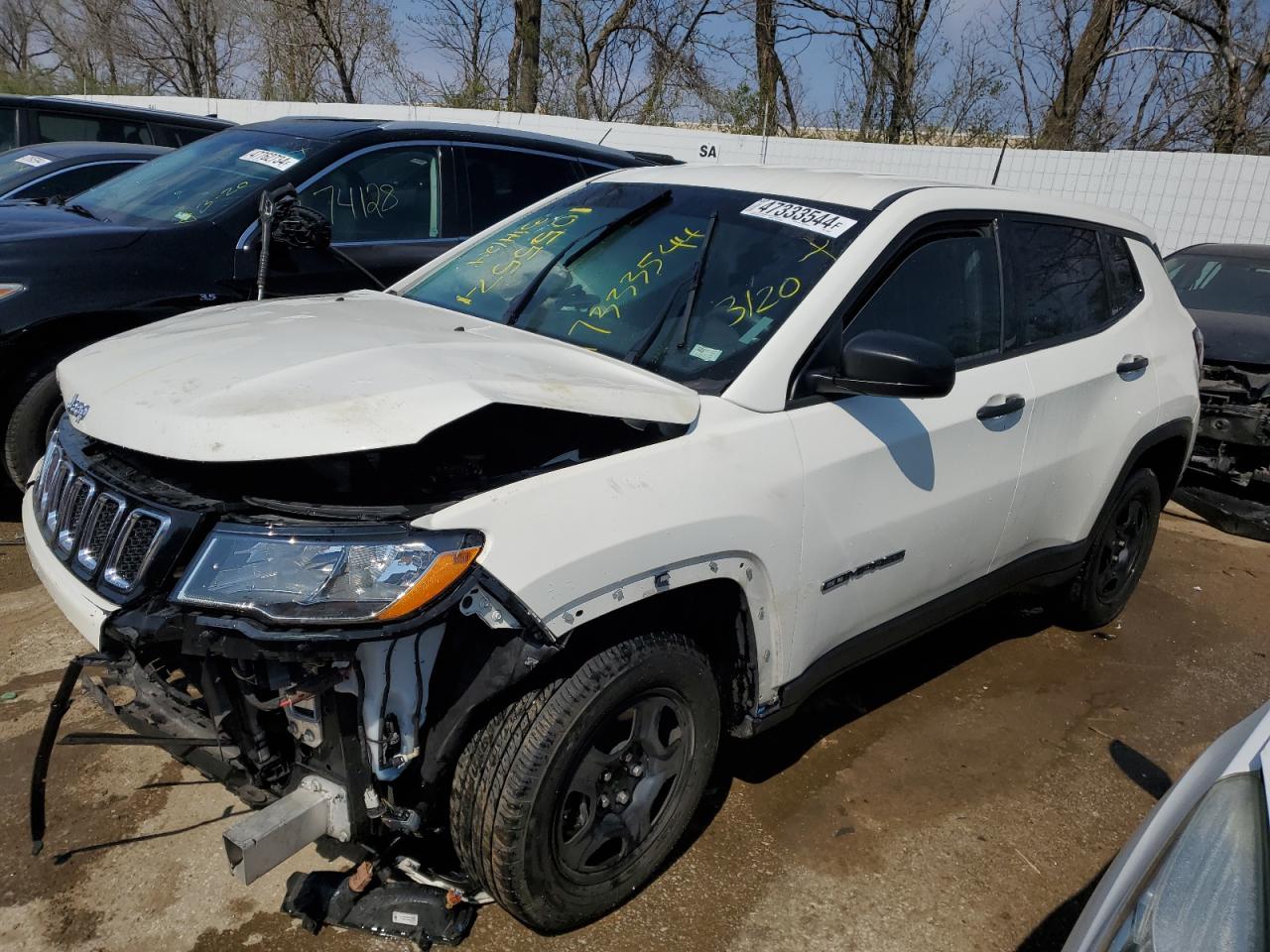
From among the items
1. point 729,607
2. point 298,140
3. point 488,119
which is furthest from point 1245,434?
point 488,119

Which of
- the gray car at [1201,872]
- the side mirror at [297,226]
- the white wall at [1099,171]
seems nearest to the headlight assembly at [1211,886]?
the gray car at [1201,872]

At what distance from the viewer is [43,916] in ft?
7.88

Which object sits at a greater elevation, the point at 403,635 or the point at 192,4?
the point at 192,4

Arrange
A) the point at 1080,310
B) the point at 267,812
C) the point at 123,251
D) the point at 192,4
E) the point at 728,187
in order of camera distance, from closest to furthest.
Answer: the point at 267,812 → the point at 728,187 → the point at 1080,310 → the point at 123,251 → the point at 192,4

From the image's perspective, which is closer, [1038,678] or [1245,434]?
[1038,678]

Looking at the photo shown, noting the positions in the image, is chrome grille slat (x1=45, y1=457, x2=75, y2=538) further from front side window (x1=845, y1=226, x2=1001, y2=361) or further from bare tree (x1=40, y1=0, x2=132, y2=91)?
bare tree (x1=40, y1=0, x2=132, y2=91)

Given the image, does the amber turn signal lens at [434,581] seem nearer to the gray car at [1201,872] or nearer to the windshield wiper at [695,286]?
the windshield wiper at [695,286]

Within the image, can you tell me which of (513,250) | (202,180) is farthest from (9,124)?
(513,250)

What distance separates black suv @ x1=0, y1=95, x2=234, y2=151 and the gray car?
30.1 ft

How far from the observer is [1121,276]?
3961 millimetres

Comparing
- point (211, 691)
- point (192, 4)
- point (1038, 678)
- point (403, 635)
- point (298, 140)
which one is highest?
point (192, 4)

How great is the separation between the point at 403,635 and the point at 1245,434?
18.9 ft

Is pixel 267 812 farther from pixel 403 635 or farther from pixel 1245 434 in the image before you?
pixel 1245 434

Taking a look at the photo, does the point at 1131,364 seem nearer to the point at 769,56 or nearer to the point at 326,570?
the point at 326,570
